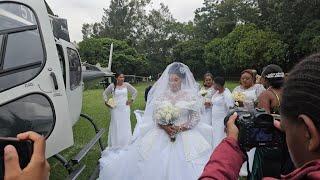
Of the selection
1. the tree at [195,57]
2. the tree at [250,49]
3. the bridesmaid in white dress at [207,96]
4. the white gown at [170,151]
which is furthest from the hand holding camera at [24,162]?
the tree at [195,57]

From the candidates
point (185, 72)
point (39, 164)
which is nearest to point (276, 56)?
point (185, 72)

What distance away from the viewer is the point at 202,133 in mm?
6695

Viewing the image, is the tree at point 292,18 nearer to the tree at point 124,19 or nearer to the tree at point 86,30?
the tree at point 124,19

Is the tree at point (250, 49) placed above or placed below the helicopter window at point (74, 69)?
above

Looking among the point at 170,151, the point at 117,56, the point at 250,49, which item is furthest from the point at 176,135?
the point at 117,56

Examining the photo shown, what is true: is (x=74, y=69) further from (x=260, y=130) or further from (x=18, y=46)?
(x=260, y=130)

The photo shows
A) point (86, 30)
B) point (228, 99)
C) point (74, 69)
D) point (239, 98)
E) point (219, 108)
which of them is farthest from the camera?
point (86, 30)

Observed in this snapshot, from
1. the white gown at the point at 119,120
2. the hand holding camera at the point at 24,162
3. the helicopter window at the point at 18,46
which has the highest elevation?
the helicopter window at the point at 18,46

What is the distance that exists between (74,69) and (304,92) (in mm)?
6440

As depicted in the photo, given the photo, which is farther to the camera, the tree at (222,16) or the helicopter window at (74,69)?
the tree at (222,16)

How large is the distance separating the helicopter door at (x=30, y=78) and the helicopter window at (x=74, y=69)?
2.47m

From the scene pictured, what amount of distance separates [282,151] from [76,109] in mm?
4791

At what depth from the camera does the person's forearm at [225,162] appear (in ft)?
5.93

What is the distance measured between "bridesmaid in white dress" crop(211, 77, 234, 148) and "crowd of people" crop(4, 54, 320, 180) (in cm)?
2
